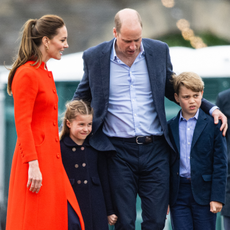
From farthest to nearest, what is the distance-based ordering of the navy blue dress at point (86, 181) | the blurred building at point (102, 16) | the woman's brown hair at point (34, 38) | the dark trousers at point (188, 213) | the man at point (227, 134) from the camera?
the blurred building at point (102, 16) → the man at point (227, 134) → the dark trousers at point (188, 213) → the navy blue dress at point (86, 181) → the woman's brown hair at point (34, 38)

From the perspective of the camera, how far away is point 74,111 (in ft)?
9.81

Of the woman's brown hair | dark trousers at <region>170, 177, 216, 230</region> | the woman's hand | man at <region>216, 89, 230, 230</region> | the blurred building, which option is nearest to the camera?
the woman's hand

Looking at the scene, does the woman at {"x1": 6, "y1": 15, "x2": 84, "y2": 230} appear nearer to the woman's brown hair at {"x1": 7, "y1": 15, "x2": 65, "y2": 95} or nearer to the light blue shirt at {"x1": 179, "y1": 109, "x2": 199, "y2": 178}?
the woman's brown hair at {"x1": 7, "y1": 15, "x2": 65, "y2": 95}

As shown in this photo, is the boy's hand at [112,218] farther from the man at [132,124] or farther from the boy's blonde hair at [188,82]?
the boy's blonde hair at [188,82]

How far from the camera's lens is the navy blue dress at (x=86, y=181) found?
288 centimetres

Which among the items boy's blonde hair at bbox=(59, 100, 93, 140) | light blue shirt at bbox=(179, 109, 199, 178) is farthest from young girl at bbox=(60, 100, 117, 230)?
light blue shirt at bbox=(179, 109, 199, 178)

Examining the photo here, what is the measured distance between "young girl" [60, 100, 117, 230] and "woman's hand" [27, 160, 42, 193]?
19.4 inches

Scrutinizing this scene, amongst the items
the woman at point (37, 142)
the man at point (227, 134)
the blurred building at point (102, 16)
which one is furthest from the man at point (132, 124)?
the blurred building at point (102, 16)

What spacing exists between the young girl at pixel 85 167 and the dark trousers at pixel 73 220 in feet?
0.64

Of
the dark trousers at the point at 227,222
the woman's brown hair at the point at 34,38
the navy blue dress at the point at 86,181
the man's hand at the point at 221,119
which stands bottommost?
the dark trousers at the point at 227,222

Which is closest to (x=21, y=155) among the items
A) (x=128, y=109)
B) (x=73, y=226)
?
(x=73, y=226)

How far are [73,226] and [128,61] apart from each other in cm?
124

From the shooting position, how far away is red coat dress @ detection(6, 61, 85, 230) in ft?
7.97

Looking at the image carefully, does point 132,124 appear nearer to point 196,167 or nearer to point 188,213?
point 196,167
